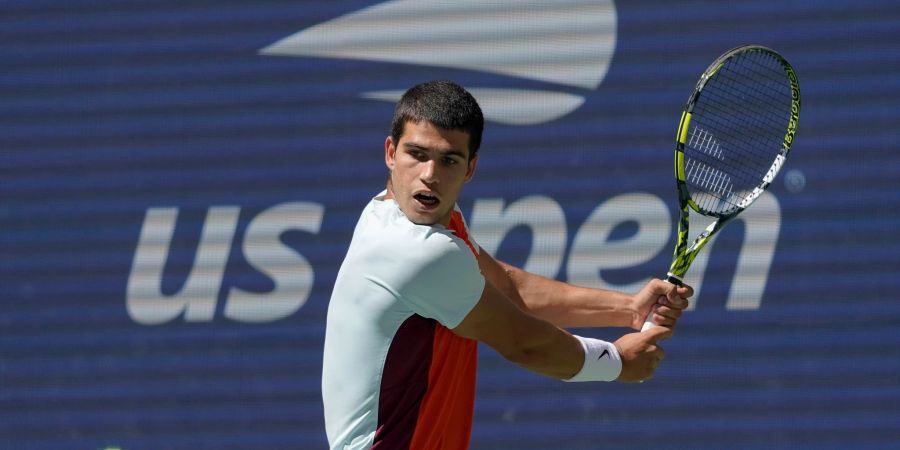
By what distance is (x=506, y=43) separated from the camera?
6.12m

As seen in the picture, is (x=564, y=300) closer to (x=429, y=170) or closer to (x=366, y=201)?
(x=429, y=170)

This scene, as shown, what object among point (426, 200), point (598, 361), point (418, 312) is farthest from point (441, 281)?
point (598, 361)

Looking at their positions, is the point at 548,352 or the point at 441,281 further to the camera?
the point at 548,352

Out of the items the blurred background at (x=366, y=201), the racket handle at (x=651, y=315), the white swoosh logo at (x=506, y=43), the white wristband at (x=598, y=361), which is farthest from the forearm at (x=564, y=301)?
the white swoosh logo at (x=506, y=43)

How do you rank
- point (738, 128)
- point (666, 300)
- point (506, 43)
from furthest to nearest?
1. point (506, 43)
2. point (738, 128)
3. point (666, 300)

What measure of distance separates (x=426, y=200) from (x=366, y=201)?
2934 millimetres

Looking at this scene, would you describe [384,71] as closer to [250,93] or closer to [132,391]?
[250,93]

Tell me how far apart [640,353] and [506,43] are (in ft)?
8.65

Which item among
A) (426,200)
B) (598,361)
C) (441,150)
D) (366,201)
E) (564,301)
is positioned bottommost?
(366,201)

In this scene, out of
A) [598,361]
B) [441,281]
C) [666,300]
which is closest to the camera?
[441,281]

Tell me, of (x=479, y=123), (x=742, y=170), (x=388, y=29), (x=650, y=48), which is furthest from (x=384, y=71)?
(x=479, y=123)

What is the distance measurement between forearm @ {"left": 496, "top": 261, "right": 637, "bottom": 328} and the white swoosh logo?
1971 millimetres

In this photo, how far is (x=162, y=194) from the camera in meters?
6.55

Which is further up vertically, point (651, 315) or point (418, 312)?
point (418, 312)
